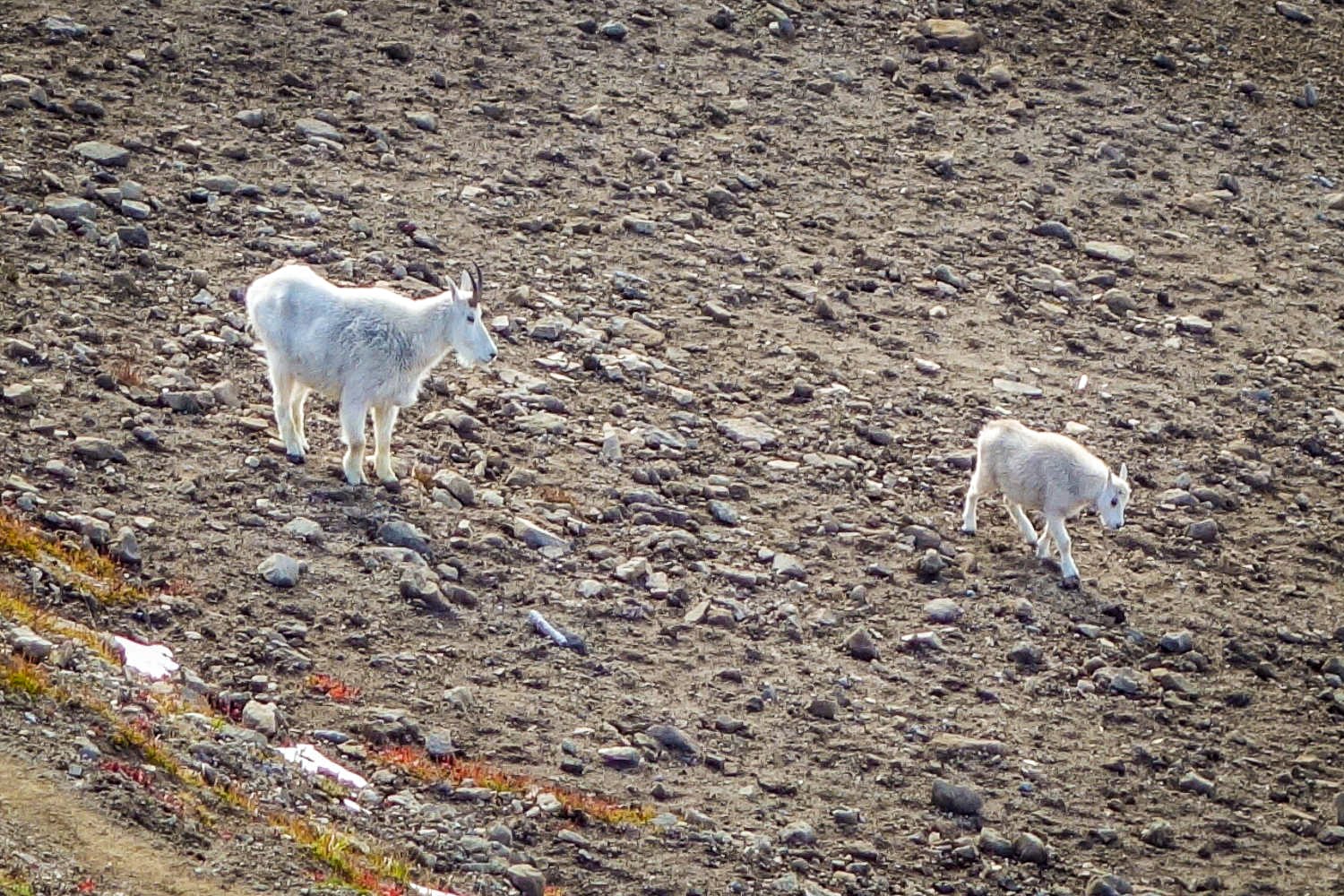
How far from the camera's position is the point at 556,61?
78.0 ft

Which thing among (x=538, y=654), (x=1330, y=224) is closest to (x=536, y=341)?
(x=538, y=654)

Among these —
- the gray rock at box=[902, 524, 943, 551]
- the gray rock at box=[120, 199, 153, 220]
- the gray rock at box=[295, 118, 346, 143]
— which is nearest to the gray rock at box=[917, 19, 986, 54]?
the gray rock at box=[295, 118, 346, 143]

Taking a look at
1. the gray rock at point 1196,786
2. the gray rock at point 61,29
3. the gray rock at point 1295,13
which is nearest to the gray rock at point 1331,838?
the gray rock at point 1196,786

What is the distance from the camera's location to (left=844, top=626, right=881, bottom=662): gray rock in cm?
1427

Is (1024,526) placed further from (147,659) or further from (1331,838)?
(147,659)

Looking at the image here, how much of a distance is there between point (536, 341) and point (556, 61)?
694 centimetres

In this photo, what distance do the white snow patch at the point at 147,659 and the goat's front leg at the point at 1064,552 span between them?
758cm

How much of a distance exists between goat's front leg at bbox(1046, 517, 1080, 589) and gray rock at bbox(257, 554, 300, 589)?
21.5 ft

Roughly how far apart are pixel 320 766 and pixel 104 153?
388 inches

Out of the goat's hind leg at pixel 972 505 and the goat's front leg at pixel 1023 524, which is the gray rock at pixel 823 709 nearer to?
the goat's hind leg at pixel 972 505

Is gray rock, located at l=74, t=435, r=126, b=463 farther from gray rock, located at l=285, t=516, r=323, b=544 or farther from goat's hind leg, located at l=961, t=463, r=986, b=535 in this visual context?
goat's hind leg, located at l=961, t=463, r=986, b=535

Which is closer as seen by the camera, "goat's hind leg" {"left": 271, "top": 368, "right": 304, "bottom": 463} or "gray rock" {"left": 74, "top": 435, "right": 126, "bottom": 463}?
"gray rock" {"left": 74, "top": 435, "right": 126, "bottom": 463}

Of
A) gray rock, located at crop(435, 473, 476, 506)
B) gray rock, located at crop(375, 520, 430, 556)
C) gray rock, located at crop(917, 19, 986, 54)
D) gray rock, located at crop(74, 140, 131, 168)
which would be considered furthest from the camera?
gray rock, located at crop(917, 19, 986, 54)

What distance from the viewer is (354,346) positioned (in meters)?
14.6
